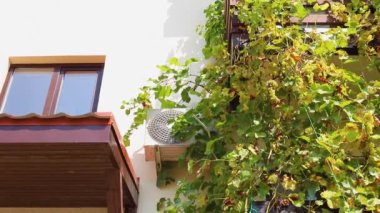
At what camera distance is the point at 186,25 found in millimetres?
6461

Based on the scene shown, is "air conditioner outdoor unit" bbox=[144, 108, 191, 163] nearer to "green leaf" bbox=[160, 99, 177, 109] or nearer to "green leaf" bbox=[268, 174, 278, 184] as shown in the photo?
"green leaf" bbox=[160, 99, 177, 109]

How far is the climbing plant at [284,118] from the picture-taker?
12.5ft

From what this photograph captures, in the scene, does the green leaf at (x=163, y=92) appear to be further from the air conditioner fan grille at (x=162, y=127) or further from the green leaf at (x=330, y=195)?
the green leaf at (x=330, y=195)

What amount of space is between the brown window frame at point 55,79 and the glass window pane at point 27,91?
0.14 feet

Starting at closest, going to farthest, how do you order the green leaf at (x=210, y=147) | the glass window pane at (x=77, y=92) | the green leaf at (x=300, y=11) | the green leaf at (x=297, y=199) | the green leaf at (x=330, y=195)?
the green leaf at (x=330, y=195) → the green leaf at (x=297, y=199) → the green leaf at (x=210, y=147) → the green leaf at (x=300, y=11) → the glass window pane at (x=77, y=92)

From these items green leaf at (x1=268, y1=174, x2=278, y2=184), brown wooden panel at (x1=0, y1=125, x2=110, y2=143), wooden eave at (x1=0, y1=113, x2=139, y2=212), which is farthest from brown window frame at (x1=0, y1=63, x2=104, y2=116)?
green leaf at (x1=268, y1=174, x2=278, y2=184)

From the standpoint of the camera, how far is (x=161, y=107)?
5195 millimetres

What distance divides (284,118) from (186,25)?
2639 millimetres

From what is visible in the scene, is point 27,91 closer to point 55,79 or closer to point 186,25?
point 55,79

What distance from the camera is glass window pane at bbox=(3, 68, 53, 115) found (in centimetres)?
587

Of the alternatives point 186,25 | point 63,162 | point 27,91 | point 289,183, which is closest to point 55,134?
point 63,162

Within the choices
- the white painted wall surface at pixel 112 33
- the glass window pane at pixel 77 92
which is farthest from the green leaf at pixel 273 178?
the glass window pane at pixel 77 92

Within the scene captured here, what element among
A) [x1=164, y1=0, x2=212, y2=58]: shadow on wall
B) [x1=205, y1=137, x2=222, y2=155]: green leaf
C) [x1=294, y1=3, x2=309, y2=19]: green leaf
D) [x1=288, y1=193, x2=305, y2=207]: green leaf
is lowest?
[x1=288, y1=193, x2=305, y2=207]: green leaf

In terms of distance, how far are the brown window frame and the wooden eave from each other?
128 cm
